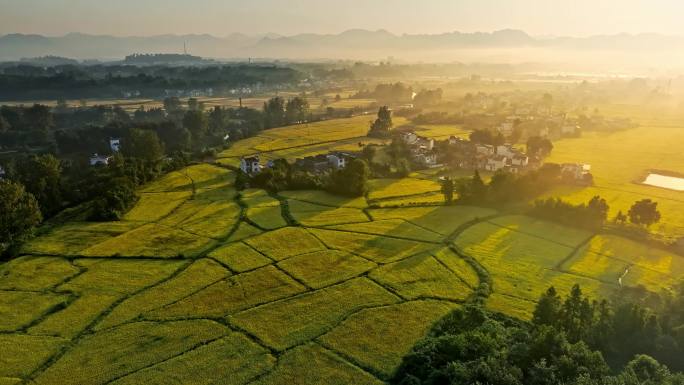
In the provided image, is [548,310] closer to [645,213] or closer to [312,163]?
[645,213]

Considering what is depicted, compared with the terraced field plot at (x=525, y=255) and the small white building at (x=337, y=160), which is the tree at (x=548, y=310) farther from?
the small white building at (x=337, y=160)

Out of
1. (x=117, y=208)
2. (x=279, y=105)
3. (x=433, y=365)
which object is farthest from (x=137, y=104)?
(x=433, y=365)

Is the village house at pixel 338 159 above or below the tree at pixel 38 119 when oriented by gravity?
below

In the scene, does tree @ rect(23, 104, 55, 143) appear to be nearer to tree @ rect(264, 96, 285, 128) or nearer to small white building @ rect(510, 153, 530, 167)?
tree @ rect(264, 96, 285, 128)

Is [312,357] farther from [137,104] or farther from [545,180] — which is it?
[137,104]

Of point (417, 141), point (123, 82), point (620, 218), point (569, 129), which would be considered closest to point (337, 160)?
point (417, 141)

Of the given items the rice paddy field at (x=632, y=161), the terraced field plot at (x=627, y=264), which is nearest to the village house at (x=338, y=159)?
the rice paddy field at (x=632, y=161)

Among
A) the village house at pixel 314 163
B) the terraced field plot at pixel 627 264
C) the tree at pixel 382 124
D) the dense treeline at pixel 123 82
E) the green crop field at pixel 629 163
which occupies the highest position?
the dense treeline at pixel 123 82
